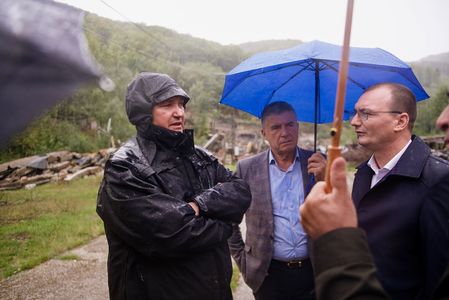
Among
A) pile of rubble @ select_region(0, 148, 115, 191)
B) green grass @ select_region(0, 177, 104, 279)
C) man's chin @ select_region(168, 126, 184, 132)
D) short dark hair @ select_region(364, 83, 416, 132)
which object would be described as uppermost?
short dark hair @ select_region(364, 83, 416, 132)

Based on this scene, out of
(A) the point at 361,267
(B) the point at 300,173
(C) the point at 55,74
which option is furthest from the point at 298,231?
(C) the point at 55,74

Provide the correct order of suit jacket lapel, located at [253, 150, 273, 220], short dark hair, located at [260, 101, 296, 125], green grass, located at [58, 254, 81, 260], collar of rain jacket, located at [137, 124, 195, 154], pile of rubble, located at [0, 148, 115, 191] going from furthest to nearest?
1. pile of rubble, located at [0, 148, 115, 191]
2. green grass, located at [58, 254, 81, 260]
3. short dark hair, located at [260, 101, 296, 125]
4. suit jacket lapel, located at [253, 150, 273, 220]
5. collar of rain jacket, located at [137, 124, 195, 154]

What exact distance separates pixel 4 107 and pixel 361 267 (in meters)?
1.04

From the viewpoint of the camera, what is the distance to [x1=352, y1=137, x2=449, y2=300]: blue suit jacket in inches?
58.9

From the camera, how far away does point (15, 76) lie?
763mm

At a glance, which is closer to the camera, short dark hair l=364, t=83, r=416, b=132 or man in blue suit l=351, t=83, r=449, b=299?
man in blue suit l=351, t=83, r=449, b=299

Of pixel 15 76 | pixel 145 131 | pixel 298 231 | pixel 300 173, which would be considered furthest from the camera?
pixel 300 173

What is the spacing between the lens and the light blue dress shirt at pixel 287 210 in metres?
2.54

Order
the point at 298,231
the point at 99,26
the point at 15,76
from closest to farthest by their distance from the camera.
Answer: the point at 15,76
the point at 298,231
the point at 99,26

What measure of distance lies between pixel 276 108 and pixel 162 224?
1.61 metres

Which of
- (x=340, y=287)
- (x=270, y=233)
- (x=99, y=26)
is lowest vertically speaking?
(x=270, y=233)

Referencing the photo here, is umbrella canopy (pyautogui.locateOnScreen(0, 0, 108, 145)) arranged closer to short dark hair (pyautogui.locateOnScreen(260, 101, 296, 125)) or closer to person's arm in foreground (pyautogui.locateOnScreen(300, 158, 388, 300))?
person's arm in foreground (pyautogui.locateOnScreen(300, 158, 388, 300))

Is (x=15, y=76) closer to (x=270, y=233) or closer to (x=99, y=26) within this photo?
(x=270, y=233)

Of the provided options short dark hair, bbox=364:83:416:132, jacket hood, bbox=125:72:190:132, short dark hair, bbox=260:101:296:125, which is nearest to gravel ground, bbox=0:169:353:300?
short dark hair, bbox=260:101:296:125
